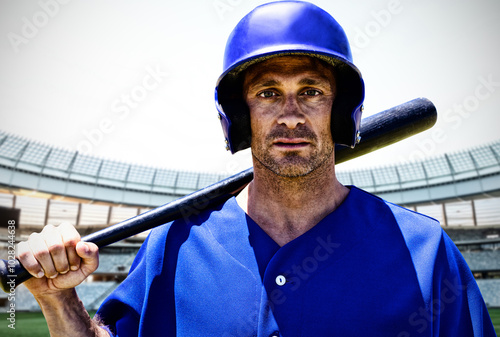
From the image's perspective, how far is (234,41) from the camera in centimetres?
174

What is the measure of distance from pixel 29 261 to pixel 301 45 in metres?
1.43

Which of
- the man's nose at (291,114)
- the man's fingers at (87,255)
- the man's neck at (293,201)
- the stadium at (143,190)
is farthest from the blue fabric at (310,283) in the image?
the stadium at (143,190)

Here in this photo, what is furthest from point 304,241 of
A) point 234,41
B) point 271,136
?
point 234,41

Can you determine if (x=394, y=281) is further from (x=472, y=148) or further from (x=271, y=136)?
(x=472, y=148)

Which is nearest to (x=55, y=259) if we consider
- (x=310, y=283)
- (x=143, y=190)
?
(x=310, y=283)

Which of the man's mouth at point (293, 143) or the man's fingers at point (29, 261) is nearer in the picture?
the man's fingers at point (29, 261)

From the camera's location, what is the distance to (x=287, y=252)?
4.88ft

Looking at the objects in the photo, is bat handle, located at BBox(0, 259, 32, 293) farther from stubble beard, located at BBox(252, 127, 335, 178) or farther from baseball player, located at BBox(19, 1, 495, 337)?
stubble beard, located at BBox(252, 127, 335, 178)

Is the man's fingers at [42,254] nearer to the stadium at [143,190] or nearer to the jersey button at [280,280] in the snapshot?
the jersey button at [280,280]

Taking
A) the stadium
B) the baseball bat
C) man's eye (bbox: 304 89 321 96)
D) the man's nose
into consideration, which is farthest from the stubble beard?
the stadium

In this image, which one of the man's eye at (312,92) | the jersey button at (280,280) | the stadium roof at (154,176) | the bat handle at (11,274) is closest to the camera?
the bat handle at (11,274)

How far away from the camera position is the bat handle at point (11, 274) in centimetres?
131

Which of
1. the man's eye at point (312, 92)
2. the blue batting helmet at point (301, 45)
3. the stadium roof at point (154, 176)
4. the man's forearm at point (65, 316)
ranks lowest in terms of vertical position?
the man's forearm at point (65, 316)

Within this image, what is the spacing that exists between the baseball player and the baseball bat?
68 mm
